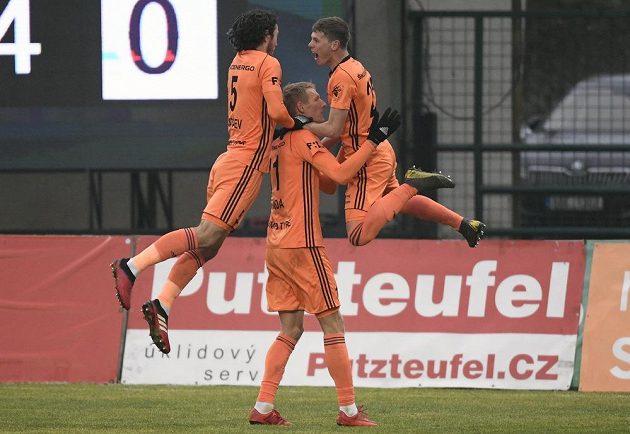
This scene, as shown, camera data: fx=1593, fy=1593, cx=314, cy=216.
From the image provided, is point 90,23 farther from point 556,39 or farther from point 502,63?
point 556,39

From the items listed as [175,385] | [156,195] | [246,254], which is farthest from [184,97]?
[175,385]

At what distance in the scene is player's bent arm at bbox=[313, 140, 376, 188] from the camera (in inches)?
358

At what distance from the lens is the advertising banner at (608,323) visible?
461 inches

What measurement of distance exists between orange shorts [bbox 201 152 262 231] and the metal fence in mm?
5096

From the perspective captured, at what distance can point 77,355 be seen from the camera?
39.6 feet

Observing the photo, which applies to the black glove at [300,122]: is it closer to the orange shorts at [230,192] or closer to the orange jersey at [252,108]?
the orange jersey at [252,108]

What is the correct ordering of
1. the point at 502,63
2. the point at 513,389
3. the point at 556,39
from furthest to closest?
the point at 556,39
the point at 502,63
the point at 513,389

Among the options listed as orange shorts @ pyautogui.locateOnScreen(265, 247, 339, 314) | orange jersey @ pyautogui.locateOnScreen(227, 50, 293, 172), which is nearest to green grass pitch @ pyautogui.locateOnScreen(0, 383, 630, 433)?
orange shorts @ pyautogui.locateOnScreen(265, 247, 339, 314)

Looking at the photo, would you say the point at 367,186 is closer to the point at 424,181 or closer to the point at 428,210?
the point at 424,181

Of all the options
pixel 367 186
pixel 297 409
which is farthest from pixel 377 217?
pixel 297 409

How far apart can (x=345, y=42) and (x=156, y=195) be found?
4.97 meters

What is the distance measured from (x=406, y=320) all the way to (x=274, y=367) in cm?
305

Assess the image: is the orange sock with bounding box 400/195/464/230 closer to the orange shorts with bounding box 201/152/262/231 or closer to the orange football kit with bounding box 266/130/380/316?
the orange football kit with bounding box 266/130/380/316

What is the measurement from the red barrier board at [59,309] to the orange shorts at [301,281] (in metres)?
3.20
